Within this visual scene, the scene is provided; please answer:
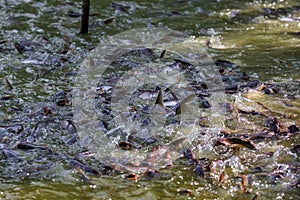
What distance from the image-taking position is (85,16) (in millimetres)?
4297

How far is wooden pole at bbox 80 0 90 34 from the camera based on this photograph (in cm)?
423

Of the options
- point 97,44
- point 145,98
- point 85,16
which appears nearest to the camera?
point 145,98

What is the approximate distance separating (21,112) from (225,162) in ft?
3.82

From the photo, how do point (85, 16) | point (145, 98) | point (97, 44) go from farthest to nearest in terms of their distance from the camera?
1. point (85, 16)
2. point (97, 44)
3. point (145, 98)

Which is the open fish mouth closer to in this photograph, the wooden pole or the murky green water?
the murky green water

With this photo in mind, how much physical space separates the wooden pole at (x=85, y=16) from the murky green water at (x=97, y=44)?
0.08 meters

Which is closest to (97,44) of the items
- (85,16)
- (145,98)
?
(85,16)

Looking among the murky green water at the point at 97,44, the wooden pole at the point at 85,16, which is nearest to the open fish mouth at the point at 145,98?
the murky green water at the point at 97,44

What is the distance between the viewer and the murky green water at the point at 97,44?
247cm

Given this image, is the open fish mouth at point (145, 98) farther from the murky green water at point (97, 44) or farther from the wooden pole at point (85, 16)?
the wooden pole at point (85, 16)

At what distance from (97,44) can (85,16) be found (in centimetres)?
27

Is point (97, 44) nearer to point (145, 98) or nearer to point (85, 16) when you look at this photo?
point (85, 16)

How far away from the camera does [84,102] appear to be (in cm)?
327

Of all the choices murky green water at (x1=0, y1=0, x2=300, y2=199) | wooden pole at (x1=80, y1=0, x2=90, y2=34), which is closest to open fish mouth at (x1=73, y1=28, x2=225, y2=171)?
murky green water at (x1=0, y1=0, x2=300, y2=199)
